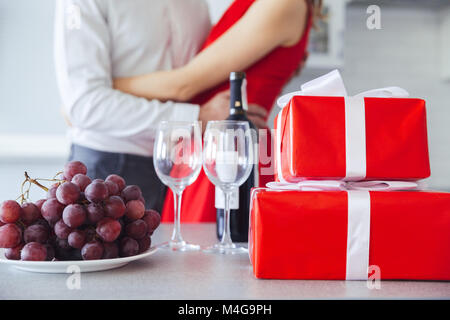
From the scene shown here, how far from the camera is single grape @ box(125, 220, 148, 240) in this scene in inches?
22.6

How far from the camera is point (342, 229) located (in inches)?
20.7

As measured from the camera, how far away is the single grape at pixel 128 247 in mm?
562

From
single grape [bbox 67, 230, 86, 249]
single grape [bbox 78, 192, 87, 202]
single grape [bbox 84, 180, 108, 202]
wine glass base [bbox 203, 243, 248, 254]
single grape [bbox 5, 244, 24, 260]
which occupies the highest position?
single grape [bbox 84, 180, 108, 202]

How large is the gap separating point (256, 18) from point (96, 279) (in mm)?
898

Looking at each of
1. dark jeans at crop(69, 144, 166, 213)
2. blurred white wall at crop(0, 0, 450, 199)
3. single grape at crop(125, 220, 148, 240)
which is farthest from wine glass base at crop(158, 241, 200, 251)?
blurred white wall at crop(0, 0, 450, 199)

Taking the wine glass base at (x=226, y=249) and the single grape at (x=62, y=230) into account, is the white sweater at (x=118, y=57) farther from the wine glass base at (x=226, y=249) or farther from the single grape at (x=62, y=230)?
the single grape at (x=62, y=230)

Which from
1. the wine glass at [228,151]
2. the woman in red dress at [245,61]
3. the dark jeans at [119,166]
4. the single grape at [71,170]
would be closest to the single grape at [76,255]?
the single grape at [71,170]

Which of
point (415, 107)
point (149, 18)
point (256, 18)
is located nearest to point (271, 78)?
point (256, 18)

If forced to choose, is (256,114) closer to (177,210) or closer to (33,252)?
(177,210)

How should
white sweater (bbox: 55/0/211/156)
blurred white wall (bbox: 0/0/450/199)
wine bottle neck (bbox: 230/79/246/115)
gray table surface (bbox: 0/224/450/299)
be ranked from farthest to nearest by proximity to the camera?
1. blurred white wall (bbox: 0/0/450/199)
2. white sweater (bbox: 55/0/211/156)
3. wine bottle neck (bbox: 230/79/246/115)
4. gray table surface (bbox: 0/224/450/299)

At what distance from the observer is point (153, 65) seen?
1.45 metres

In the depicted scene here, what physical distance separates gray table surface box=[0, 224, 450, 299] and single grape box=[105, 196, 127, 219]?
2.6 inches

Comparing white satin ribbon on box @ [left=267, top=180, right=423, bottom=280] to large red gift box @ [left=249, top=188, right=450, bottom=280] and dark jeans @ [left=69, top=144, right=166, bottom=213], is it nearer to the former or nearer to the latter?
large red gift box @ [left=249, top=188, right=450, bottom=280]

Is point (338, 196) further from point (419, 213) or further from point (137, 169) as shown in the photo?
point (137, 169)
